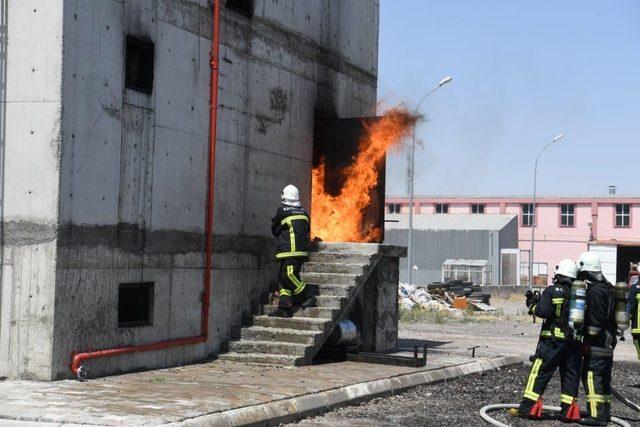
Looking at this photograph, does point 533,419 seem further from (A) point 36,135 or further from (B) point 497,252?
(B) point 497,252

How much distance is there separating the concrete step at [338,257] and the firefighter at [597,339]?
488 cm

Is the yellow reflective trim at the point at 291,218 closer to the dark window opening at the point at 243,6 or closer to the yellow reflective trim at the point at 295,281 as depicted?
the yellow reflective trim at the point at 295,281

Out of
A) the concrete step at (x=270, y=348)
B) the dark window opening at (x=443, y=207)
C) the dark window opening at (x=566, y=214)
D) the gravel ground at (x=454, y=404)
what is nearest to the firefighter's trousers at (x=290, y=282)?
the concrete step at (x=270, y=348)

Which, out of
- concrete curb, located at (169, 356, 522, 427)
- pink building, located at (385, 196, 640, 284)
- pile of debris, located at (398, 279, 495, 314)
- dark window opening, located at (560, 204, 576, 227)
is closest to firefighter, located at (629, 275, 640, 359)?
concrete curb, located at (169, 356, 522, 427)

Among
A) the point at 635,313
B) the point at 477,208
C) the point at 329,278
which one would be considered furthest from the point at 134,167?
the point at 477,208

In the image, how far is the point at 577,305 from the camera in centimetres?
1046

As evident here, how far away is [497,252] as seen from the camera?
64.0m

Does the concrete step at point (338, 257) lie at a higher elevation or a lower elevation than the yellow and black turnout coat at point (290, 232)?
lower

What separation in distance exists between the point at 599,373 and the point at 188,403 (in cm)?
453

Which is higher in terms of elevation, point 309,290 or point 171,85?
point 171,85

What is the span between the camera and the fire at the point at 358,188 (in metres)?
16.8

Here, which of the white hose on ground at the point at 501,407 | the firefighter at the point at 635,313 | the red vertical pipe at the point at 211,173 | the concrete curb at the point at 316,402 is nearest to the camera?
the concrete curb at the point at 316,402

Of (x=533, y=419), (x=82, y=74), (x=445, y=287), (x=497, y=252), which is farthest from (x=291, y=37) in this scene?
(x=497, y=252)

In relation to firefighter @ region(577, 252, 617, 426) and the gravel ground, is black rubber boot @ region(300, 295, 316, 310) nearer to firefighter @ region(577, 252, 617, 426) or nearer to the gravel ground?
the gravel ground
